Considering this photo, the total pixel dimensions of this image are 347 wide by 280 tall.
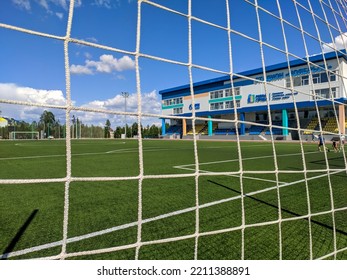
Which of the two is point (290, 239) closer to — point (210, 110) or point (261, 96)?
point (261, 96)

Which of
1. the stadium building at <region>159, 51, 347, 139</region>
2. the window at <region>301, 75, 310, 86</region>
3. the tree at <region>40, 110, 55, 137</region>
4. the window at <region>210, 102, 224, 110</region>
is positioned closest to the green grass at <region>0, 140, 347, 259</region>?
the stadium building at <region>159, 51, 347, 139</region>

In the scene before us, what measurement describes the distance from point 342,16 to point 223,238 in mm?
3683

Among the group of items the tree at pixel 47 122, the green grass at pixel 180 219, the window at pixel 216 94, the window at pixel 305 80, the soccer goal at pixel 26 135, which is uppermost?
the window at pixel 216 94

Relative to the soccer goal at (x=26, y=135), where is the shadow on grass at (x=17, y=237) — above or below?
below

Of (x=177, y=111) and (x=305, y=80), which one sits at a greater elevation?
A: (x=305, y=80)

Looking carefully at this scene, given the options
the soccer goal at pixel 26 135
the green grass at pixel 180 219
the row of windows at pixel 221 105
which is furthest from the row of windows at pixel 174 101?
the green grass at pixel 180 219

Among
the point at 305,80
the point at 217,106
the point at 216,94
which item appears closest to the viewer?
the point at 305,80

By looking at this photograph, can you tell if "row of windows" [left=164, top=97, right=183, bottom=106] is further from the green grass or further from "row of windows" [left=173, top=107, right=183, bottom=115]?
the green grass

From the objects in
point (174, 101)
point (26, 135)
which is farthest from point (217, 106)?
point (26, 135)

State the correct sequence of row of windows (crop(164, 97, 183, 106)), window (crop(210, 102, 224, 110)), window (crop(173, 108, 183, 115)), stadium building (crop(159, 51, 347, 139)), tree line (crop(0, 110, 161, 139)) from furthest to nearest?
tree line (crop(0, 110, 161, 139)) < window (crop(173, 108, 183, 115)) < row of windows (crop(164, 97, 183, 106)) < window (crop(210, 102, 224, 110)) < stadium building (crop(159, 51, 347, 139))

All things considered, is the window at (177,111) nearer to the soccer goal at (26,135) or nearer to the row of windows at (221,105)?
the row of windows at (221,105)

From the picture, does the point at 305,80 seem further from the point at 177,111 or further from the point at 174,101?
the point at 177,111

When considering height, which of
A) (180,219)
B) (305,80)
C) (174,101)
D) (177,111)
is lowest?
(180,219)

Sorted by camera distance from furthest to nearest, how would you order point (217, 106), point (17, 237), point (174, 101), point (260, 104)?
point (174, 101) < point (217, 106) < point (260, 104) < point (17, 237)
